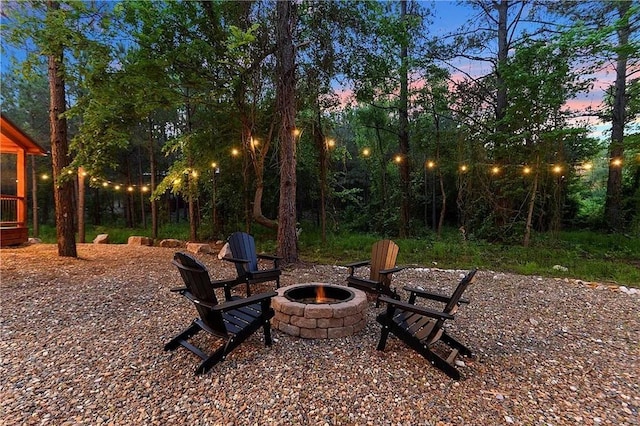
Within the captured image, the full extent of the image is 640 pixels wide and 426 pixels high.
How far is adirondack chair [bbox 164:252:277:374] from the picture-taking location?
83.3 inches

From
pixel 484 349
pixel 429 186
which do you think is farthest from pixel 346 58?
pixel 429 186

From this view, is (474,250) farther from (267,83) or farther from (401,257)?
(267,83)

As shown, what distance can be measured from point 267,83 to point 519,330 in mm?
6043

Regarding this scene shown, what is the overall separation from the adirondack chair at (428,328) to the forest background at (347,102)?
3407 mm

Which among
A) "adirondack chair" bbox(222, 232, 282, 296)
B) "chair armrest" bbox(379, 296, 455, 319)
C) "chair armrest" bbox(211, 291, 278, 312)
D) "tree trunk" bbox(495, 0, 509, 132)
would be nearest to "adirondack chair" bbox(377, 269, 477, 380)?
"chair armrest" bbox(379, 296, 455, 319)

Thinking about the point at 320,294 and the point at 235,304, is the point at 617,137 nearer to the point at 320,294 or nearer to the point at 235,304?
the point at 320,294

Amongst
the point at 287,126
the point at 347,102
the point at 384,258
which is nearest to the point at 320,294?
the point at 384,258

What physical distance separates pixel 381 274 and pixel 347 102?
6001mm

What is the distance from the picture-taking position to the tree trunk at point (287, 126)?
5.39 meters

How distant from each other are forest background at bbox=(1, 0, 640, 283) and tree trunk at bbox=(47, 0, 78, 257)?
2cm

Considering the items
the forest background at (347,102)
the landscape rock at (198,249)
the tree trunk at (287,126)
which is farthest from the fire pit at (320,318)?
the landscape rock at (198,249)

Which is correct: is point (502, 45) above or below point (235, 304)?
above

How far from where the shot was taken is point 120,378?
199 centimetres

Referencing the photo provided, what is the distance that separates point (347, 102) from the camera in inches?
316
